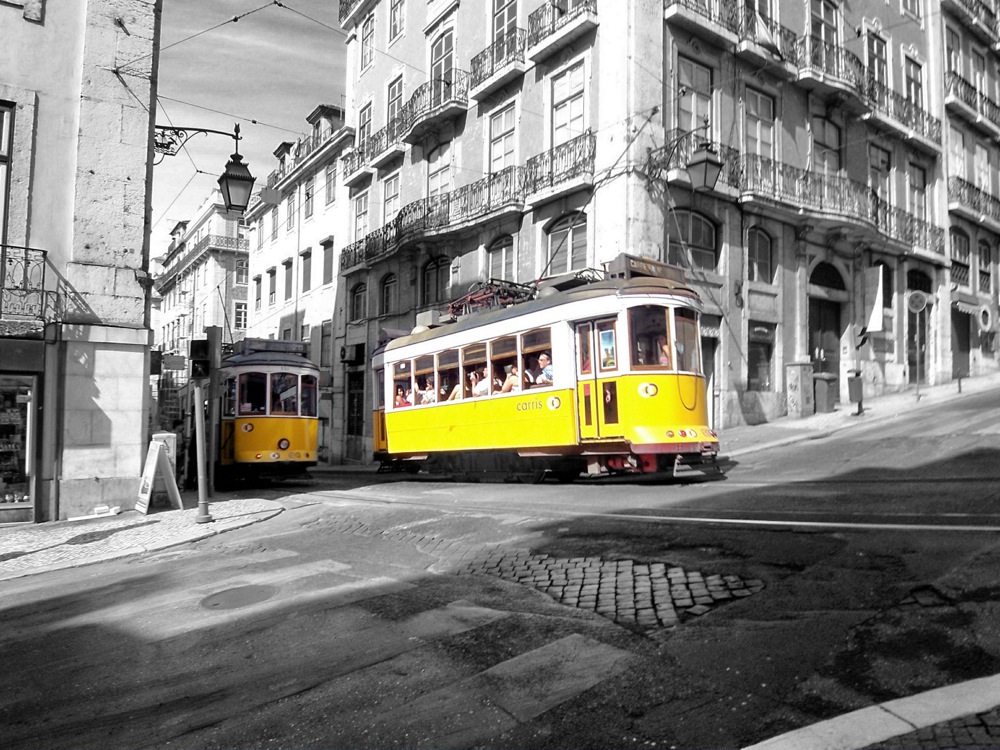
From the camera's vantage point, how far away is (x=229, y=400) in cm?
1708

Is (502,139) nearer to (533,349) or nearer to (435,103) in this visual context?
(435,103)

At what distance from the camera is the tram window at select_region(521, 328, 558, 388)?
12031mm

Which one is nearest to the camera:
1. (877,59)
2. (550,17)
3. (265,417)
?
(265,417)

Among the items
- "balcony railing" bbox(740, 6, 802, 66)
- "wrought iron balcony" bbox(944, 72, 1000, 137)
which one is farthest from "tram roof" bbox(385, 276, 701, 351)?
"wrought iron balcony" bbox(944, 72, 1000, 137)

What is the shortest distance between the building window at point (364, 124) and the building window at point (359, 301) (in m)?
5.85

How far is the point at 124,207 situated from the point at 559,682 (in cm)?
1115

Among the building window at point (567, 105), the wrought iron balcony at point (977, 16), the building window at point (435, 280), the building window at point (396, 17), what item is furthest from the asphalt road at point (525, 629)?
the wrought iron balcony at point (977, 16)

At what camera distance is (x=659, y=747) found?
9.97ft

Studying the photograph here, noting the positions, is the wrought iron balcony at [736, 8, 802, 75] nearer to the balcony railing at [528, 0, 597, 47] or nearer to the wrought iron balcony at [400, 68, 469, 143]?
A: the balcony railing at [528, 0, 597, 47]

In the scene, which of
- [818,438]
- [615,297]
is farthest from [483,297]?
[818,438]

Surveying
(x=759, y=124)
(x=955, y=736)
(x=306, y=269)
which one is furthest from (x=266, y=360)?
(x=306, y=269)

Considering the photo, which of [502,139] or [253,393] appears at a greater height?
[502,139]

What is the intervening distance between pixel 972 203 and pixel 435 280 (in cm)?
2079

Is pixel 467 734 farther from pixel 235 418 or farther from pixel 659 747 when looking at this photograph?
pixel 235 418
